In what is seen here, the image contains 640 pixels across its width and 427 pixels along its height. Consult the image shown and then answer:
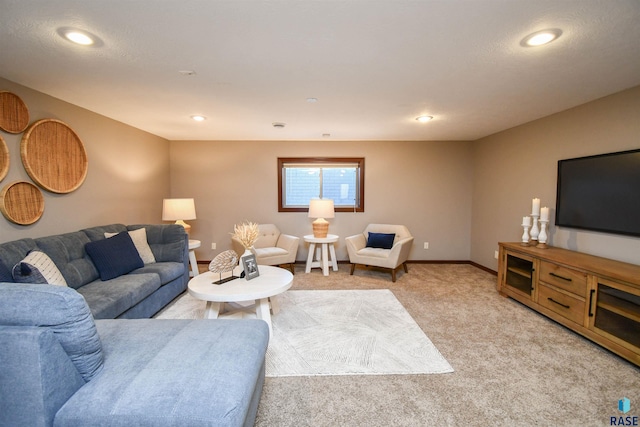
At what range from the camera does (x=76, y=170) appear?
3.06m

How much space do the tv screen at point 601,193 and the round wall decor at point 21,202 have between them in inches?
212

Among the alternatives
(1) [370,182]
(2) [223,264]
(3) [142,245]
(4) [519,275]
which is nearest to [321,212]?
(1) [370,182]

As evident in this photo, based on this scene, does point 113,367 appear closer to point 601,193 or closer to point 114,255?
point 114,255

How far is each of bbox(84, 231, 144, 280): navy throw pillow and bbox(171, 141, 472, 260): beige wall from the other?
6.84 feet

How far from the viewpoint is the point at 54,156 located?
2803 millimetres

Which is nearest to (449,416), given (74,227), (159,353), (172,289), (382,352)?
(382,352)

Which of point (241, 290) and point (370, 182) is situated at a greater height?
point (370, 182)

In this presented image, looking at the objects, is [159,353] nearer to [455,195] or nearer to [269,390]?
[269,390]

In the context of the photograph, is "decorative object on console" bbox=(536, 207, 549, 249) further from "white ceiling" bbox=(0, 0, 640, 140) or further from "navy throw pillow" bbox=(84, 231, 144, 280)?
"navy throw pillow" bbox=(84, 231, 144, 280)

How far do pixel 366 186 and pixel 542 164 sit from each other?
8.27ft

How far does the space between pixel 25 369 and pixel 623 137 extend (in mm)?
4377

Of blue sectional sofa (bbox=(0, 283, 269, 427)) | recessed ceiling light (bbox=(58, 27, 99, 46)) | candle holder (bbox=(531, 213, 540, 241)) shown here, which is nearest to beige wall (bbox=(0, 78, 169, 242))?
recessed ceiling light (bbox=(58, 27, 99, 46))

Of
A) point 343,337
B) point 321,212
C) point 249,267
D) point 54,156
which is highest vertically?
point 54,156

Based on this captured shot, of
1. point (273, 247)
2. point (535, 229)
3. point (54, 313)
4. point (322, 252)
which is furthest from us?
point (273, 247)
